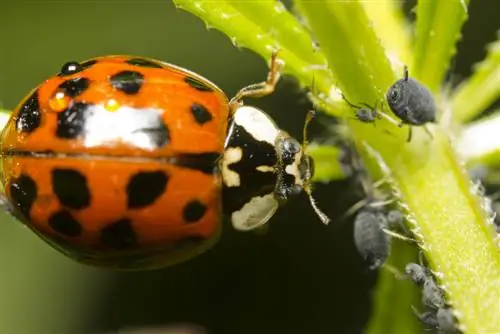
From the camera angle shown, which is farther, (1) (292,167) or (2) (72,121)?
(1) (292,167)

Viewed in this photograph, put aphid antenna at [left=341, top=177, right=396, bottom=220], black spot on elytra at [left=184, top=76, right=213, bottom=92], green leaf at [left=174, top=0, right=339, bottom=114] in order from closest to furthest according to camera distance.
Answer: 1. green leaf at [left=174, top=0, right=339, bottom=114]
2. black spot on elytra at [left=184, top=76, right=213, bottom=92]
3. aphid antenna at [left=341, top=177, right=396, bottom=220]

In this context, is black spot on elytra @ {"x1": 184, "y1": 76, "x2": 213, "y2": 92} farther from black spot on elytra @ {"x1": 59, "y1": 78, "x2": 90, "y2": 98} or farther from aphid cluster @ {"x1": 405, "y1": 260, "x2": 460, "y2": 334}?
aphid cluster @ {"x1": 405, "y1": 260, "x2": 460, "y2": 334}

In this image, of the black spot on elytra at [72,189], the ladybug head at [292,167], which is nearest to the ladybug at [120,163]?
the black spot on elytra at [72,189]

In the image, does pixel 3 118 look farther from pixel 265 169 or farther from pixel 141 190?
pixel 265 169

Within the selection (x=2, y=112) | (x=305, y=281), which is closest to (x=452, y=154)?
(x=2, y=112)

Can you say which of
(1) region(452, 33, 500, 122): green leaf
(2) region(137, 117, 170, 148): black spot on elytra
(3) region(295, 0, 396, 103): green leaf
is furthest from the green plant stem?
(2) region(137, 117, 170, 148): black spot on elytra

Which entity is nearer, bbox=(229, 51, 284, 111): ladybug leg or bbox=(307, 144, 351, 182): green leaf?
bbox=(229, 51, 284, 111): ladybug leg

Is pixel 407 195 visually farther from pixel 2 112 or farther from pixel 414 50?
pixel 2 112

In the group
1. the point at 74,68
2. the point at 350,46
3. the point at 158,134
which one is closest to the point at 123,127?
the point at 158,134
